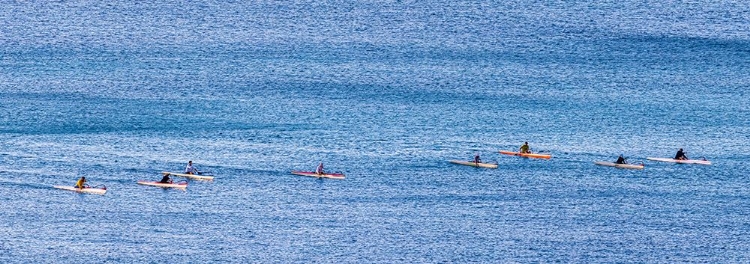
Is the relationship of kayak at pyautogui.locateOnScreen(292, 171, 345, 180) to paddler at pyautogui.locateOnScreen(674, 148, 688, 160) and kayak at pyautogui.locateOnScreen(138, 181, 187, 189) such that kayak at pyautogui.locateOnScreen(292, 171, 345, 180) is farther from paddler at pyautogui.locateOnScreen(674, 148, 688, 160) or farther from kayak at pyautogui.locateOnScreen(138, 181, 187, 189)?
paddler at pyautogui.locateOnScreen(674, 148, 688, 160)

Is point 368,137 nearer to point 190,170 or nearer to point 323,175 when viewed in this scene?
point 323,175

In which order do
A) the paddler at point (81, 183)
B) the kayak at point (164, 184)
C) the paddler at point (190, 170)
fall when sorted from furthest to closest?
the paddler at point (190, 170), the kayak at point (164, 184), the paddler at point (81, 183)

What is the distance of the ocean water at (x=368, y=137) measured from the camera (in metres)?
113

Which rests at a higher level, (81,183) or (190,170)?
(190,170)

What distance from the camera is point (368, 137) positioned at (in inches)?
5758

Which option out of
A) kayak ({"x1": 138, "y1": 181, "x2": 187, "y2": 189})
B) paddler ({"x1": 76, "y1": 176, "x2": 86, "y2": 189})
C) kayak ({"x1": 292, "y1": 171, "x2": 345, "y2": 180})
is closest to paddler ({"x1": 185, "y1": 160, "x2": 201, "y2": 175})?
kayak ({"x1": 138, "y1": 181, "x2": 187, "y2": 189})

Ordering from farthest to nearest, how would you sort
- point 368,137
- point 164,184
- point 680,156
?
point 368,137, point 680,156, point 164,184

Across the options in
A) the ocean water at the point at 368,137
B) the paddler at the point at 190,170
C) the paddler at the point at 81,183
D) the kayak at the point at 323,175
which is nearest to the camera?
the ocean water at the point at 368,137

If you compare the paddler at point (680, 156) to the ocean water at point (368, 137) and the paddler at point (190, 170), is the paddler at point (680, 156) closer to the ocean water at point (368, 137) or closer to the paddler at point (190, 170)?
the ocean water at point (368, 137)

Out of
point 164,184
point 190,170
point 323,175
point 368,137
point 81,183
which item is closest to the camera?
point 81,183

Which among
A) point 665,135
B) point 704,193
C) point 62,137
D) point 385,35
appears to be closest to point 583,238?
point 704,193

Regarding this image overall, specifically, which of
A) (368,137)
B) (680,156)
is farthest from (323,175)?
(680,156)

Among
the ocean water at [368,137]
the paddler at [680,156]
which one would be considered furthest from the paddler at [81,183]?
the paddler at [680,156]

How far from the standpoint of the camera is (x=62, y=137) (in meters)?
142
